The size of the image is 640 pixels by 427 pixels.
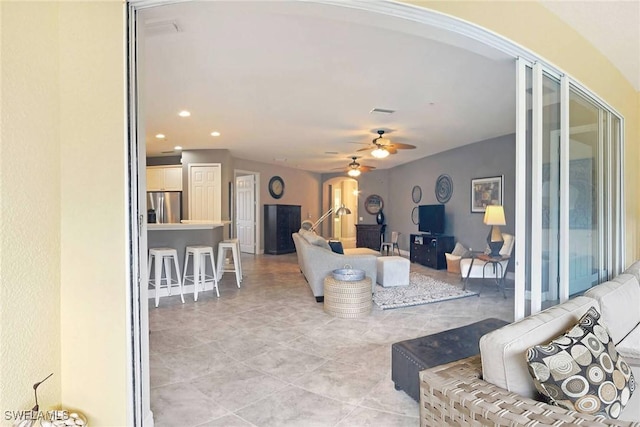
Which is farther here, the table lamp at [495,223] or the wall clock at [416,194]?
the wall clock at [416,194]

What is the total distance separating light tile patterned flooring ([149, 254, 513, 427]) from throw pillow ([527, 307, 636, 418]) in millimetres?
903

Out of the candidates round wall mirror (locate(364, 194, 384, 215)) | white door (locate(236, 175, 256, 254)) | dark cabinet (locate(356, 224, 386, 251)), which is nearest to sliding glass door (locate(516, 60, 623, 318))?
dark cabinet (locate(356, 224, 386, 251))

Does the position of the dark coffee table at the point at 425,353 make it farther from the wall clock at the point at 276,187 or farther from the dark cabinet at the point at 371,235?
the wall clock at the point at 276,187

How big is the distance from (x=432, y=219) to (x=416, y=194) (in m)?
1.26

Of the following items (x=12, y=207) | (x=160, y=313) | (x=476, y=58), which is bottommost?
(x=160, y=313)

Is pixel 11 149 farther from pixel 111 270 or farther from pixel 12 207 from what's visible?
pixel 111 270

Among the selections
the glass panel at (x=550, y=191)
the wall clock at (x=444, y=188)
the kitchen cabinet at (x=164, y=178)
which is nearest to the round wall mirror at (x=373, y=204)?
the wall clock at (x=444, y=188)

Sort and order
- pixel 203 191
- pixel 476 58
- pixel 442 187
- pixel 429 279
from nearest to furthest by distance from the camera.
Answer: pixel 476 58
pixel 429 279
pixel 203 191
pixel 442 187

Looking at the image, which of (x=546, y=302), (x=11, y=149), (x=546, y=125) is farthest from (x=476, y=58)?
(x=11, y=149)

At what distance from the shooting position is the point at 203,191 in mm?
6770

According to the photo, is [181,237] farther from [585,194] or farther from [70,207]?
[585,194]

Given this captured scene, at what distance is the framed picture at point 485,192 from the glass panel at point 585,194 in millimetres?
2756

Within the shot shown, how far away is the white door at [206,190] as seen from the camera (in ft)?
22.1

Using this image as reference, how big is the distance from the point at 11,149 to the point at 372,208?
941 centimetres
